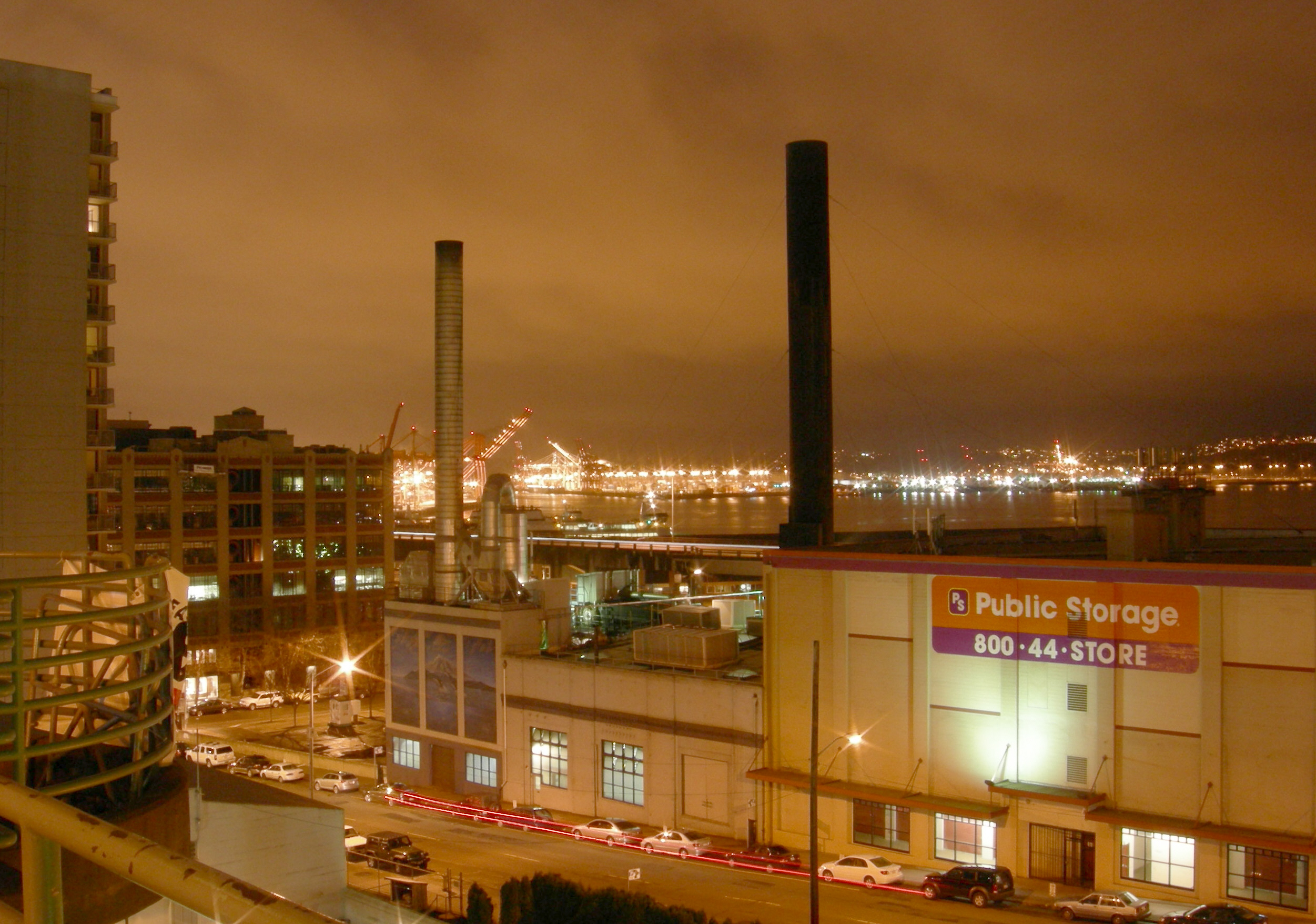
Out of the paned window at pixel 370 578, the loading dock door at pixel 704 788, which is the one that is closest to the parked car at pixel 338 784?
the loading dock door at pixel 704 788

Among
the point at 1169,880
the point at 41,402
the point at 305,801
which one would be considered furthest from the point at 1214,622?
the point at 41,402

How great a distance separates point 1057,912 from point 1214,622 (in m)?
5.45

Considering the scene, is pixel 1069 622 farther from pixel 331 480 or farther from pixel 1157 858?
pixel 331 480

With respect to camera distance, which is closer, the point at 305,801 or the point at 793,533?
the point at 305,801

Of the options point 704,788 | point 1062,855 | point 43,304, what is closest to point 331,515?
point 704,788

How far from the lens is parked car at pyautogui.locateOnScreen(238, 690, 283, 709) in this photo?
136 feet

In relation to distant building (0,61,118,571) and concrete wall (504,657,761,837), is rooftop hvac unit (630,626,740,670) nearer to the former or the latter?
concrete wall (504,657,761,837)

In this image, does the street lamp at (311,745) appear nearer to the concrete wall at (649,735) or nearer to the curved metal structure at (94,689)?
the concrete wall at (649,735)

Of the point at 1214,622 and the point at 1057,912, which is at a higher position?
the point at 1214,622

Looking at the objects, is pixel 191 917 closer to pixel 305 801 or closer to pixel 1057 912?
pixel 305 801

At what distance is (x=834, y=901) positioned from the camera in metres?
18.2

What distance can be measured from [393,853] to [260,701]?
23.9 meters

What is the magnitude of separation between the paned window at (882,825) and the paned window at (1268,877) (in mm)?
5534

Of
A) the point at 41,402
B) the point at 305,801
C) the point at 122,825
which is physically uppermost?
→ the point at 41,402
